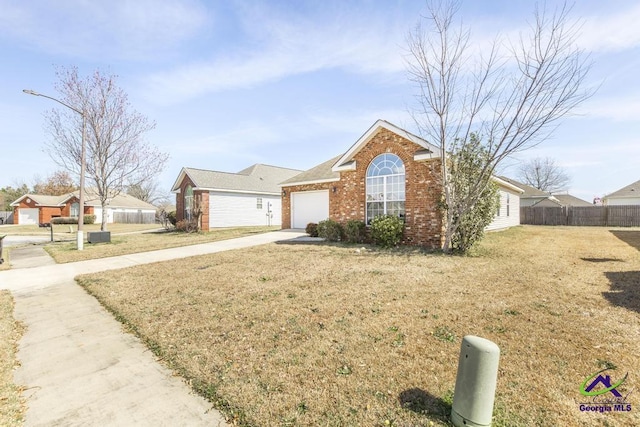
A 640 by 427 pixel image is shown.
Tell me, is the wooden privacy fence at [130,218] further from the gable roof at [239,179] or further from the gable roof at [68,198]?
the gable roof at [239,179]

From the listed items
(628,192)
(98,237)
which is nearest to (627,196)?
(628,192)

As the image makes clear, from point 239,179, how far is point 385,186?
15.4 m

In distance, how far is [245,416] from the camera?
247 cm

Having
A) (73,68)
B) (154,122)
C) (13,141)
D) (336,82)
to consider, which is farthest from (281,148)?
(13,141)

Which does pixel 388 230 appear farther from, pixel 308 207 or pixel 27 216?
pixel 27 216

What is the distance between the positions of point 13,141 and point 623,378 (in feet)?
88.2

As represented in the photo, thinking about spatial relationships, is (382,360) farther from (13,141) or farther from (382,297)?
(13,141)

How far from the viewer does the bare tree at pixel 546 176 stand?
51.8m

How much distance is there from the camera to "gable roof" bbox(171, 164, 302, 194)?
21.6 metres

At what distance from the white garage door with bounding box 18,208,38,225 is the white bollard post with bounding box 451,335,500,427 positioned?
54869 mm

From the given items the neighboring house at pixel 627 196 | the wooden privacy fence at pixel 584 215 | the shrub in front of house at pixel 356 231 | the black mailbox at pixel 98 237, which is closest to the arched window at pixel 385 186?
the shrub in front of house at pixel 356 231

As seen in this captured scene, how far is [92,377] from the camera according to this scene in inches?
125

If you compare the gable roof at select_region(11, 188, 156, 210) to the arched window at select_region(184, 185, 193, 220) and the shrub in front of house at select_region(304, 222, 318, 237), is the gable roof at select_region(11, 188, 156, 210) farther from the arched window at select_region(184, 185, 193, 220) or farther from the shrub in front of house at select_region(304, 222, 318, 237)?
the shrub in front of house at select_region(304, 222, 318, 237)

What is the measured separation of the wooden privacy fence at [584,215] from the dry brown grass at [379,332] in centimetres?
2048
